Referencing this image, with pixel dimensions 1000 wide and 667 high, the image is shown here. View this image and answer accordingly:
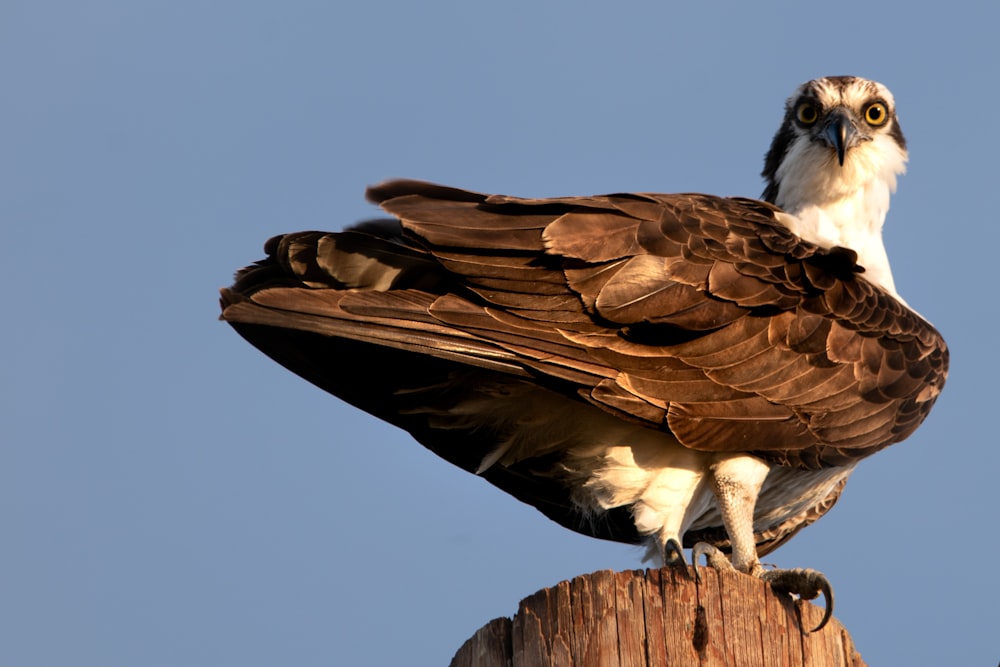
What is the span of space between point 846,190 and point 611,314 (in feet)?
8.48

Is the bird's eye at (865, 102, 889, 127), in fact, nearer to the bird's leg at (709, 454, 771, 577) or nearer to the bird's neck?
the bird's neck

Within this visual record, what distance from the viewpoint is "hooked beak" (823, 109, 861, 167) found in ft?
22.8

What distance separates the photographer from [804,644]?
163 inches

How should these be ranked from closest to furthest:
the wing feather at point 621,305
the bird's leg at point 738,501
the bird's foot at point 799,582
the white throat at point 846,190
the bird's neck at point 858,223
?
1. the bird's foot at point 799,582
2. the wing feather at point 621,305
3. the bird's leg at point 738,501
4. the bird's neck at point 858,223
5. the white throat at point 846,190

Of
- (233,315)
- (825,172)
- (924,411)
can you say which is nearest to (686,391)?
(924,411)

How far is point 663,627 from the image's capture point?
13.3ft

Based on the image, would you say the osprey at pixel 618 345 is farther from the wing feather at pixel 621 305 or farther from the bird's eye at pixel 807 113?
the bird's eye at pixel 807 113

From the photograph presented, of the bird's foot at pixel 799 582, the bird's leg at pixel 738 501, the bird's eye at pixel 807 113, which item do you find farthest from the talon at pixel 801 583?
the bird's eye at pixel 807 113

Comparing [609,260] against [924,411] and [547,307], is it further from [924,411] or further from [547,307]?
[924,411]

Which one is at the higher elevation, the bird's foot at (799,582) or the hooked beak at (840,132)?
the hooked beak at (840,132)

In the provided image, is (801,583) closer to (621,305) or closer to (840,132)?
(621,305)

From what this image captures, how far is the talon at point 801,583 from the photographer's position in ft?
15.3

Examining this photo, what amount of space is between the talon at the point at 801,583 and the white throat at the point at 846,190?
2431 millimetres

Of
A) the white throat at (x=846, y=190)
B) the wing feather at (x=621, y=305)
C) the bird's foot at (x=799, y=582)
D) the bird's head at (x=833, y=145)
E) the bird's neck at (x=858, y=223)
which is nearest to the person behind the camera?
the bird's foot at (x=799, y=582)
